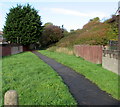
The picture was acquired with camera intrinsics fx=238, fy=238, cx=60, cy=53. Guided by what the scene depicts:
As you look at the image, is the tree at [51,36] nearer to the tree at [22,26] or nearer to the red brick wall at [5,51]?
the tree at [22,26]

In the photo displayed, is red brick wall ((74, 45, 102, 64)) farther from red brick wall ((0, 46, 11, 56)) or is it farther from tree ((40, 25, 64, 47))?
tree ((40, 25, 64, 47))

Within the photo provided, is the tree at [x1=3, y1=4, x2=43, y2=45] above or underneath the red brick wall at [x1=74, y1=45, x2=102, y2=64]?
above

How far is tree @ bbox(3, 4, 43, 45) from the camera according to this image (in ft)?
168

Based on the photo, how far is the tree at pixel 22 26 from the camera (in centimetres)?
5112

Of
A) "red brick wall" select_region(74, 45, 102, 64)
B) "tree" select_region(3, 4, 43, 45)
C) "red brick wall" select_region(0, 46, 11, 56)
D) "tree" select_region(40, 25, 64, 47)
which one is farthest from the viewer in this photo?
"tree" select_region(40, 25, 64, 47)

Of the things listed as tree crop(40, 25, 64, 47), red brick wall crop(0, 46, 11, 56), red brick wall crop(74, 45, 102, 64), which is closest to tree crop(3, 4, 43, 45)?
tree crop(40, 25, 64, 47)

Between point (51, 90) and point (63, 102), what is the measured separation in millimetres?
1555

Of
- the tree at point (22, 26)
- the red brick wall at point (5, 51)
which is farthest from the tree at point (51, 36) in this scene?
the red brick wall at point (5, 51)

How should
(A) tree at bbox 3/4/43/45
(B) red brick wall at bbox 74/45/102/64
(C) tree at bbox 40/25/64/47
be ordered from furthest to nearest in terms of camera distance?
(C) tree at bbox 40/25/64/47 → (A) tree at bbox 3/4/43/45 → (B) red brick wall at bbox 74/45/102/64

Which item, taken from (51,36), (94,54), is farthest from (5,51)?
(51,36)

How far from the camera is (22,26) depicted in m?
51.4

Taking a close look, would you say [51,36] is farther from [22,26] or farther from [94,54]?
[94,54]

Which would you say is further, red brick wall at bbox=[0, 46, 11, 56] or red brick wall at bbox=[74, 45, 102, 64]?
red brick wall at bbox=[0, 46, 11, 56]

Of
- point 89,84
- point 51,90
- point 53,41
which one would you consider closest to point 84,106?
point 51,90
